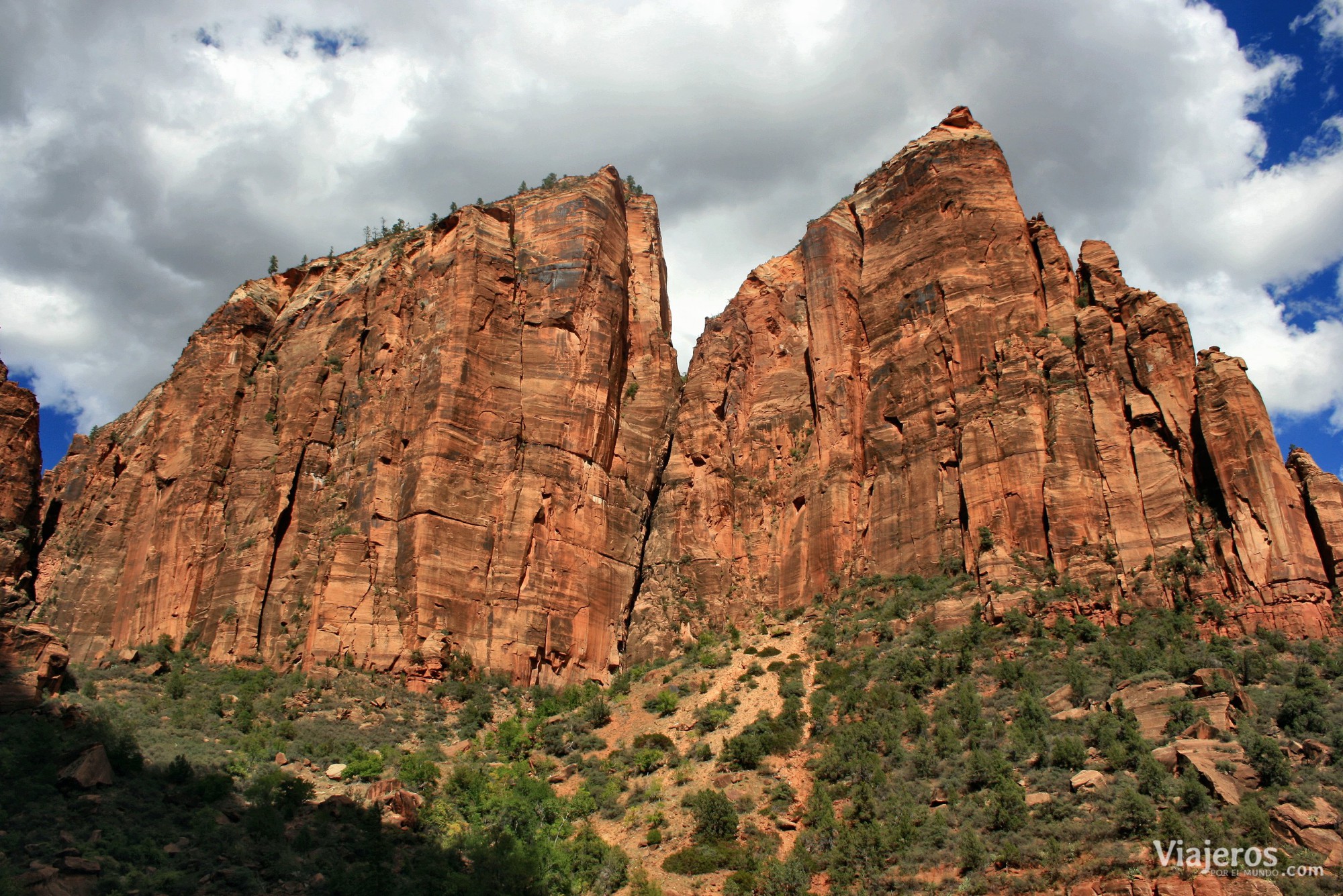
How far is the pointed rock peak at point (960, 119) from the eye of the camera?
2074 inches

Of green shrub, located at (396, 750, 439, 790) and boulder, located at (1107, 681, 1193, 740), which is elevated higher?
boulder, located at (1107, 681, 1193, 740)

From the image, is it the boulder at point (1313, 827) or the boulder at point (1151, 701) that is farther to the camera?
the boulder at point (1151, 701)

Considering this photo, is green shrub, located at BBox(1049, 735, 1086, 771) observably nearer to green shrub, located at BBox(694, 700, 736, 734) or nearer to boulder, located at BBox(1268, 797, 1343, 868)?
boulder, located at BBox(1268, 797, 1343, 868)

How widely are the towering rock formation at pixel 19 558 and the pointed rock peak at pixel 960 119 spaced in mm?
47021

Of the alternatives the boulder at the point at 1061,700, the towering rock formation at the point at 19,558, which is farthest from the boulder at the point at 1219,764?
the towering rock formation at the point at 19,558

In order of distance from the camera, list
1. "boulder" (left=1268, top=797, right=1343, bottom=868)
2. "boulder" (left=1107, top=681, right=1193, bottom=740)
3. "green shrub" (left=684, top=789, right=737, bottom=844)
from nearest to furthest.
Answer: "boulder" (left=1268, top=797, right=1343, bottom=868) < "boulder" (left=1107, top=681, right=1193, bottom=740) < "green shrub" (left=684, top=789, right=737, bottom=844)

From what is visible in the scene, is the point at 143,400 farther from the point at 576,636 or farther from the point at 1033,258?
the point at 1033,258

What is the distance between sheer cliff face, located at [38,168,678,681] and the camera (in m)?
45.8

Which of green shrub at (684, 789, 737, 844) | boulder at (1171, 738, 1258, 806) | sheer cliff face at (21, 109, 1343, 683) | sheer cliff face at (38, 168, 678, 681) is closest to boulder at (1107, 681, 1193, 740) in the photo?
boulder at (1171, 738, 1258, 806)

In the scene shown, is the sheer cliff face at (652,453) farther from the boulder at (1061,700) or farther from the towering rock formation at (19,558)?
the towering rock formation at (19,558)

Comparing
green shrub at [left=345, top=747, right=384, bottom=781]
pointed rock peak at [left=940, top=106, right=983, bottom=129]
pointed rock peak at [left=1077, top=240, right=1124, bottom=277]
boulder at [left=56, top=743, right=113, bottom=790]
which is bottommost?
boulder at [left=56, top=743, right=113, bottom=790]

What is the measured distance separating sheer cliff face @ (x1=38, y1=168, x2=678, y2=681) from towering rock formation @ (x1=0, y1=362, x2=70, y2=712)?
439 inches

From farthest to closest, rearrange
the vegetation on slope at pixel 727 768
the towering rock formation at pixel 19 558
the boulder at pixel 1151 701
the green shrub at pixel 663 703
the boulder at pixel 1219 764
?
the green shrub at pixel 663 703 < the towering rock formation at pixel 19 558 < the boulder at pixel 1151 701 < the vegetation on slope at pixel 727 768 < the boulder at pixel 1219 764

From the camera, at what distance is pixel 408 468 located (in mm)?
48188
